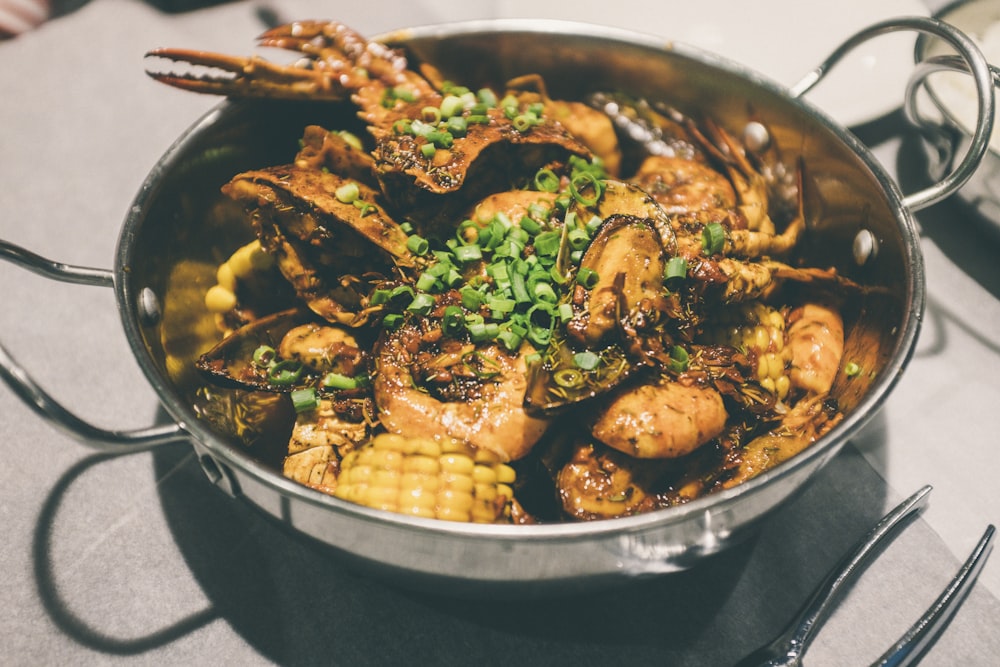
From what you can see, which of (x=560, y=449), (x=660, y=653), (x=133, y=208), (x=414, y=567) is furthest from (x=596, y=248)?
(x=133, y=208)

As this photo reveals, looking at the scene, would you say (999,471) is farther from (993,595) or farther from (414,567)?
(414,567)

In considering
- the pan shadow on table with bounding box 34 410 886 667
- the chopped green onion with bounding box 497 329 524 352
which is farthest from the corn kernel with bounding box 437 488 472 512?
the chopped green onion with bounding box 497 329 524 352

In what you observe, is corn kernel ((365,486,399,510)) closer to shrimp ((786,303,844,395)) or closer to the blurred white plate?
shrimp ((786,303,844,395))

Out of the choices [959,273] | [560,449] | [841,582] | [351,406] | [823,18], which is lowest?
[351,406]

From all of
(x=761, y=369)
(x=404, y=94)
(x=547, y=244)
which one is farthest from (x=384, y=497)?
(x=404, y=94)

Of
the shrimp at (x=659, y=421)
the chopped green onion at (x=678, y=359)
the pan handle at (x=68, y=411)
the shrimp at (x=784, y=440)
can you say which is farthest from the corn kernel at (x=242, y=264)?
the shrimp at (x=784, y=440)

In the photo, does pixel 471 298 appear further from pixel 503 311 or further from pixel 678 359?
pixel 678 359

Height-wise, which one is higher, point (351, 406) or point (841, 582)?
point (841, 582)
